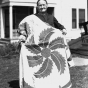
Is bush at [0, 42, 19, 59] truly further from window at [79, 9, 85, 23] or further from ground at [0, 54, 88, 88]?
window at [79, 9, 85, 23]

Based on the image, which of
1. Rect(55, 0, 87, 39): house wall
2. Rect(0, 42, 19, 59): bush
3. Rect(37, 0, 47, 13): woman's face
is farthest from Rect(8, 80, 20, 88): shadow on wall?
Rect(55, 0, 87, 39): house wall

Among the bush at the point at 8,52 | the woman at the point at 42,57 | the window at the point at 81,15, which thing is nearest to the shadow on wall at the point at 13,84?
the woman at the point at 42,57

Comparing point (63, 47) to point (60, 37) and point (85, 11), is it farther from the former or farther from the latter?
point (85, 11)

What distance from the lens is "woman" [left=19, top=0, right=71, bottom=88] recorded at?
452cm

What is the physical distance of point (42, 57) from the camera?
4.59m

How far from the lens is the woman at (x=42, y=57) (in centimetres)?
452

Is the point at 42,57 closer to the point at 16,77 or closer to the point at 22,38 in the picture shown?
the point at 22,38

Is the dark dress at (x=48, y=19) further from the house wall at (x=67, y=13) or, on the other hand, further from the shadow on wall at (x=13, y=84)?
the house wall at (x=67, y=13)

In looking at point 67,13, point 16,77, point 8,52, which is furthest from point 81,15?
point 16,77

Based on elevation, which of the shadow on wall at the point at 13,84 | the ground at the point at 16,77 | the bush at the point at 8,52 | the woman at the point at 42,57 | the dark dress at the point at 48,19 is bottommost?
the shadow on wall at the point at 13,84

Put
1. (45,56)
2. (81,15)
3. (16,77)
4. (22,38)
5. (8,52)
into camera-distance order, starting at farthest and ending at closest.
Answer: (81,15), (8,52), (16,77), (22,38), (45,56)

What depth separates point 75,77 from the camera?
22.7 feet

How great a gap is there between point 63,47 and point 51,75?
0.56 meters

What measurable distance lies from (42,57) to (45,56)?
57 millimetres
